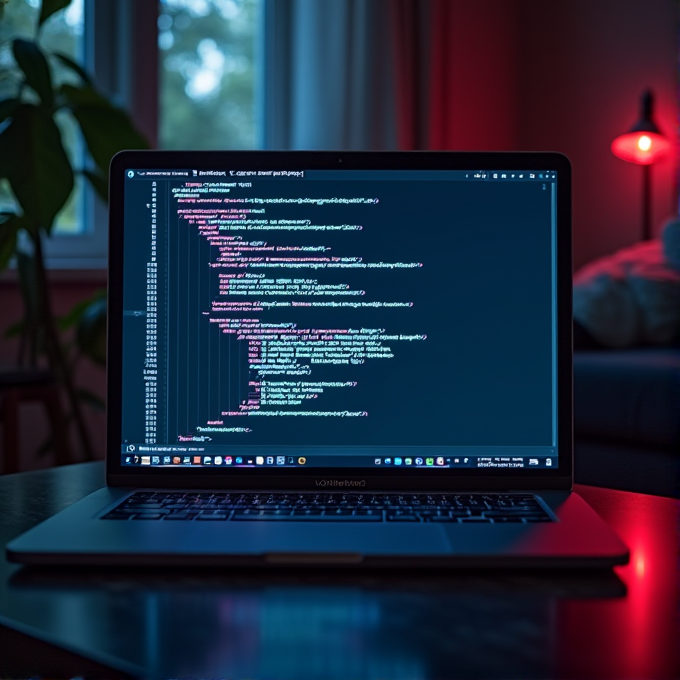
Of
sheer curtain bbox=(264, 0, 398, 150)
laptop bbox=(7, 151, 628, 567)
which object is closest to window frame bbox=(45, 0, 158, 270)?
sheer curtain bbox=(264, 0, 398, 150)

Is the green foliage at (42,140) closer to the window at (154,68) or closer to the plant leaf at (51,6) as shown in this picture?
the plant leaf at (51,6)

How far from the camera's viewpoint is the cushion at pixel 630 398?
193 cm

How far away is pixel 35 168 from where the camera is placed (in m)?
1.77

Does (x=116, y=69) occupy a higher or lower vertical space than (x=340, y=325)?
higher

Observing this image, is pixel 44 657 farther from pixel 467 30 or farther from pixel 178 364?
pixel 467 30

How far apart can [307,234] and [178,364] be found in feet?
0.55

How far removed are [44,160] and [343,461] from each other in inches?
51.9

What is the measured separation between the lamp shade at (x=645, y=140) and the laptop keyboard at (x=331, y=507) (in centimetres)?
268

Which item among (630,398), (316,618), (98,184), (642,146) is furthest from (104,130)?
(642,146)

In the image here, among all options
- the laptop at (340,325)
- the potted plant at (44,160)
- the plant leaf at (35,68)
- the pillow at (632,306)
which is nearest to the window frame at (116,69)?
the potted plant at (44,160)

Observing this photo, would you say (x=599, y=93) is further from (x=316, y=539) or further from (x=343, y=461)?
(x=316, y=539)

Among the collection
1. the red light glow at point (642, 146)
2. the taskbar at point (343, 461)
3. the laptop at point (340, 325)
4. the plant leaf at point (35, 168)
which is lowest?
the taskbar at point (343, 461)

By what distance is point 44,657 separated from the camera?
474 millimetres

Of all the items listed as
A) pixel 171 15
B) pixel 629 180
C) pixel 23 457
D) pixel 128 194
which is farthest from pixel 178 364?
pixel 629 180
